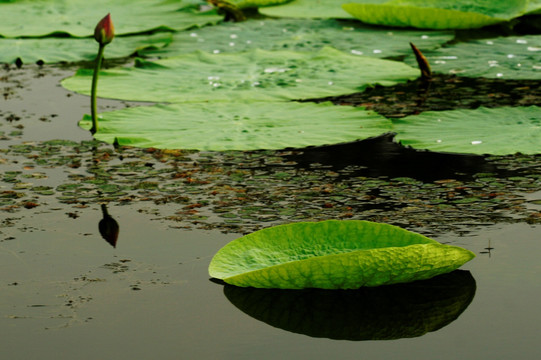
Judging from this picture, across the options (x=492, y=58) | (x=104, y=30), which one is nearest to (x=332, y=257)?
(x=104, y=30)

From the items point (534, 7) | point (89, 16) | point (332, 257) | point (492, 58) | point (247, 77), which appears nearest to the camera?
point (332, 257)

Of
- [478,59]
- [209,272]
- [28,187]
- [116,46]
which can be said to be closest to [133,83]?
[116,46]

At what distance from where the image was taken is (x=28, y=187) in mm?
2461

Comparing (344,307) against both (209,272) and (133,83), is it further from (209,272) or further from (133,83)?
(133,83)

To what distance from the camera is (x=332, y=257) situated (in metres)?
1.73

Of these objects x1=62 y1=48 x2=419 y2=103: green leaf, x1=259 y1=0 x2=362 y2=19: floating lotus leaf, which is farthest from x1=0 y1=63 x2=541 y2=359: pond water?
x1=259 y1=0 x2=362 y2=19: floating lotus leaf

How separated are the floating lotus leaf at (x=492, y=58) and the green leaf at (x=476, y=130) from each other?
0.60 m

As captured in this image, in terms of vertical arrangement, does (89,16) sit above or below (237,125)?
above

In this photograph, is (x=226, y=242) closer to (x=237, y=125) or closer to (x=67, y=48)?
(x=237, y=125)

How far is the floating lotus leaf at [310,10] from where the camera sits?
520 centimetres

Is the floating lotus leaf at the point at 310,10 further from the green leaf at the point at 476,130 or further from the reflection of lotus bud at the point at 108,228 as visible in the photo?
the reflection of lotus bud at the point at 108,228

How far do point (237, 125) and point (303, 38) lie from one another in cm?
170

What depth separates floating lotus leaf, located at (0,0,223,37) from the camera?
464 centimetres

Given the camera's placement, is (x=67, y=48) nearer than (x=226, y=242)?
No
